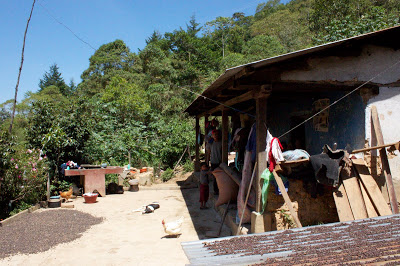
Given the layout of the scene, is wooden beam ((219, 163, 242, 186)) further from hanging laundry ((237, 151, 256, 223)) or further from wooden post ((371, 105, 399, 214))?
wooden post ((371, 105, 399, 214))

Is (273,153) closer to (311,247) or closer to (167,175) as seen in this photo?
(311,247)

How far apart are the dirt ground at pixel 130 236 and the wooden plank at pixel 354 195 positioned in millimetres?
2660

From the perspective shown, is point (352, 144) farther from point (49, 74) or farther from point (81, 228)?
point (49, 74)

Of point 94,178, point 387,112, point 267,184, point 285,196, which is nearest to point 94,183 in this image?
point 94,178

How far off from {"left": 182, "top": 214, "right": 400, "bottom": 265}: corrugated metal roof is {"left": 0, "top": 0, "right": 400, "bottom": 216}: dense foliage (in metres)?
6.66

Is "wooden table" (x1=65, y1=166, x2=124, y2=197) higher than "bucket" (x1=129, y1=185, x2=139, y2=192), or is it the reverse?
"wooden table" (x1=65, y1=166, x2=124, y2=197)

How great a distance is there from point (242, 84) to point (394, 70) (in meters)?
2.94

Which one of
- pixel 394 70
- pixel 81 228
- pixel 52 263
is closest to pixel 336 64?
pixel 394 70

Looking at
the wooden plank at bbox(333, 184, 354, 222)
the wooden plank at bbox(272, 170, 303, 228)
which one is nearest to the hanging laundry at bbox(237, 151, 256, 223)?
the wooden plank at bbox(272, 170, 303, 228)

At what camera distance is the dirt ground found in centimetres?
534

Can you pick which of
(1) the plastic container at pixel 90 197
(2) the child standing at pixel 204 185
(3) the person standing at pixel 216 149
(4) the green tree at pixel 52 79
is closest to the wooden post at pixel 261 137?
(2) the child standing at pixel 204 185

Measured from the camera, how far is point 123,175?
1359 centimetres

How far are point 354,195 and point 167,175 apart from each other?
10.9m

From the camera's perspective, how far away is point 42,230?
702cm
